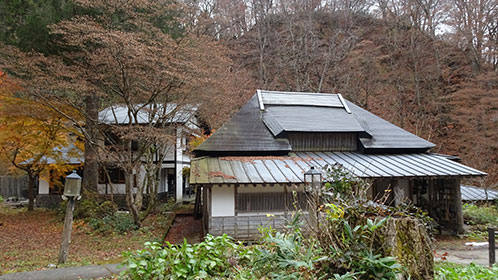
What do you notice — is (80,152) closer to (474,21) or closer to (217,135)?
(217,135)

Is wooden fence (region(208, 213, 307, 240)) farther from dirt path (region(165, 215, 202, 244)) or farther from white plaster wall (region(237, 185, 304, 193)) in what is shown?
dirt path (region(165, 215, 202, 244))

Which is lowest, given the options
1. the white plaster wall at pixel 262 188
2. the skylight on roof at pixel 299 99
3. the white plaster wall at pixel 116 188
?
the white plaster wall at pixel 116 188

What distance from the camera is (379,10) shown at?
27594mm

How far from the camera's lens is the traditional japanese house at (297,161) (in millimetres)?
10344

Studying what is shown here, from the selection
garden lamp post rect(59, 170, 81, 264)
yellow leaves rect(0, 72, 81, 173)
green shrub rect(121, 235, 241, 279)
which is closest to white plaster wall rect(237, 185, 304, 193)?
garden lamp post rect(59, 170, 81, 264)

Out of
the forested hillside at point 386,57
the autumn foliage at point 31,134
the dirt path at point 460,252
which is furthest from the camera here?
the forested hillside at point 386,57

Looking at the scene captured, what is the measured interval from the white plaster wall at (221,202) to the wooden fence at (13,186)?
22.1 meters

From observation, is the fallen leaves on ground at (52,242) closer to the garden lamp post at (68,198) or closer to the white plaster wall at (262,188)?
the garden lamp post at (68,198)

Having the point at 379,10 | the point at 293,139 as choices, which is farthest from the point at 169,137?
the point at 379,10

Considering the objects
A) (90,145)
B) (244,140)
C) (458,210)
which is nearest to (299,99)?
(244,140)

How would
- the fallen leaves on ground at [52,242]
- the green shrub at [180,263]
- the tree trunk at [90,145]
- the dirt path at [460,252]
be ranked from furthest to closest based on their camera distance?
the tree trunk at [90,145] < the fallen leaves on ground at [52,242] < the dirt path at [460,252] < the green shrub at [180,263]

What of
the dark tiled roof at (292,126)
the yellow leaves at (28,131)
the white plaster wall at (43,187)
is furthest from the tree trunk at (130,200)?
the white plaster wall at (43,187)

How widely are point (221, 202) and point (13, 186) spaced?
927 inches

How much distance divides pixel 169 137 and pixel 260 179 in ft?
12.7
